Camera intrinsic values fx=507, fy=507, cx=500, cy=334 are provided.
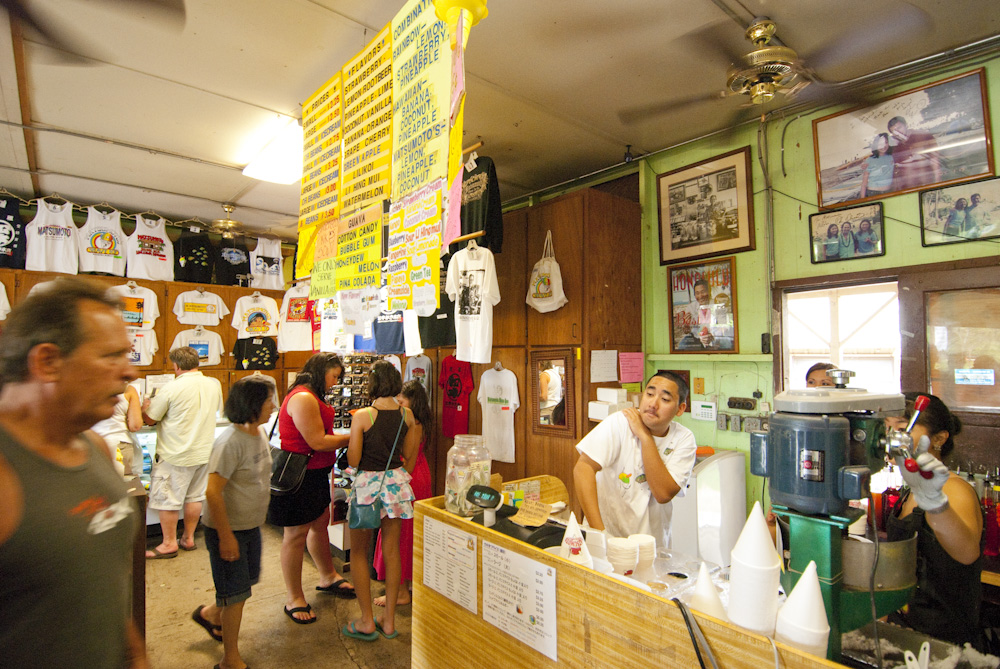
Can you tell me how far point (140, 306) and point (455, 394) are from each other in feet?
12.8

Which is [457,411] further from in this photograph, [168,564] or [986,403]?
[986,403]

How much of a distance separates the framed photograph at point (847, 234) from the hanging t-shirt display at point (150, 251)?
658 centimetres

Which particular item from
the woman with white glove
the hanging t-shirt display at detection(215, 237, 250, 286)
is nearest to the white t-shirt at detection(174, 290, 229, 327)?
the hanging t-shirt display at detection(215, 237, 250, 286)

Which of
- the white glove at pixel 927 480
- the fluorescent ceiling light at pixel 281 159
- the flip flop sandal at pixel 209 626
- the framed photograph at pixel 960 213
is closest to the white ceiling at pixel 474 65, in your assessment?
the fluorescent ceiling light at pixel 281 159

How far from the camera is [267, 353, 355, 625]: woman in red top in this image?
3355 mm

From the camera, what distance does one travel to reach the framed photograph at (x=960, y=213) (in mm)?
2766

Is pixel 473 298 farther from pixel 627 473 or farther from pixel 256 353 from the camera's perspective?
pixel 256 353

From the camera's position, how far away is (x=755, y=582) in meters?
1.10

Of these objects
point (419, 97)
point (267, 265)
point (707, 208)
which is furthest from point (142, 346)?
point (707, 208)

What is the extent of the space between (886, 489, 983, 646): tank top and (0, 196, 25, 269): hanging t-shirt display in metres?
7.24

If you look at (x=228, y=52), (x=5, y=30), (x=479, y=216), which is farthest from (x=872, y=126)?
(x=5, y=30)

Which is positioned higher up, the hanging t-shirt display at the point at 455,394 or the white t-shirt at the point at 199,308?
the white t-shirt at the point at 199,308

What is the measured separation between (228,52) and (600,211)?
2.70 metres

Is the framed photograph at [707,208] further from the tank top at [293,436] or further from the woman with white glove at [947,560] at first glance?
the tank top at [293,436]
